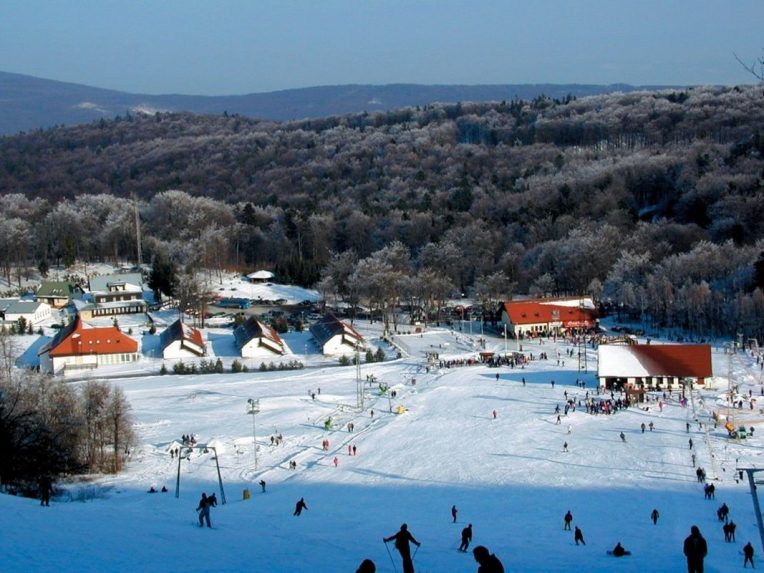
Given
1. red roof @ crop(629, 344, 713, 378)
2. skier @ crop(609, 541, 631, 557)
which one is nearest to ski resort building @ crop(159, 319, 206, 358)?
red roof @ crop(629, 344, 713, 378)

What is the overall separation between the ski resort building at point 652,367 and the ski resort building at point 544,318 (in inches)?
504

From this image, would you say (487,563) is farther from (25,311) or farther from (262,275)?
(262,275)

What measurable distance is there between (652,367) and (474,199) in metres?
49.6

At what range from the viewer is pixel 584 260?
54.7 m

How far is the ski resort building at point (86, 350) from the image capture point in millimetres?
38031

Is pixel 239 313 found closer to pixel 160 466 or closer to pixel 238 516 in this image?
pixel 160 466

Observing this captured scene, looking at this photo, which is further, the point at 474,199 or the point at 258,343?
the point at 474,199

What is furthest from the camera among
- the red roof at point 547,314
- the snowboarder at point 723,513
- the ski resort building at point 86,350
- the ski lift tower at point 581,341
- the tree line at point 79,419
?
the red roof at point 547,314

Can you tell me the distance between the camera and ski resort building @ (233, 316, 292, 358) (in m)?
39.8

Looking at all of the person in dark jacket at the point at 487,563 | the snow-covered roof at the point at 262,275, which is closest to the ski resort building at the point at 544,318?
the snow-covered roof at the point at 262,275

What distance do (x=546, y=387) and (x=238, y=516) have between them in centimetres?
1716

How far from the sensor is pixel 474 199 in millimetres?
79250

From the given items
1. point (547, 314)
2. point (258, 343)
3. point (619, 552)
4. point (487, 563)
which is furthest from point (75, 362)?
point (487, 563)

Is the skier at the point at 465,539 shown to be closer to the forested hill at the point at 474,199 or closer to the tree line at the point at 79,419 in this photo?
the tree line at the point at 79,419
